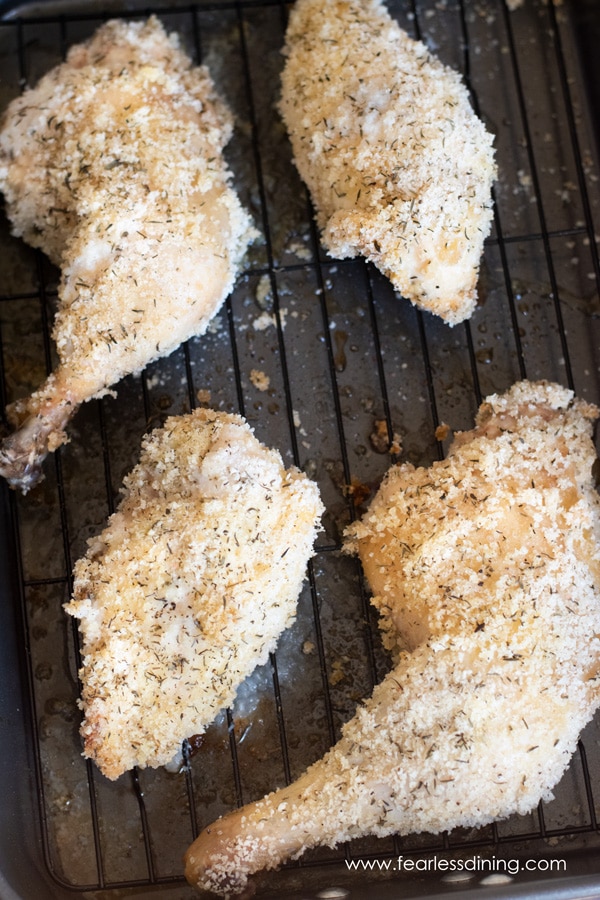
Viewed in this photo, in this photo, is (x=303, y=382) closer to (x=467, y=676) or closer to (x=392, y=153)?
(x=392, y=153)

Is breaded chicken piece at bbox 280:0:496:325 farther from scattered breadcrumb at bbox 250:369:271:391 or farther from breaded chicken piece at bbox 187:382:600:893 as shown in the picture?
breaded chicken piece at bbox 187:382:600:893

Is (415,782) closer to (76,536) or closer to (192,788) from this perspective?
(192,788)

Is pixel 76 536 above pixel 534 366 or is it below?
below

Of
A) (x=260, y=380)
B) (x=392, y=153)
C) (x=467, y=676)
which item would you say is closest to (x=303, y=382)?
(x=260, y=380)

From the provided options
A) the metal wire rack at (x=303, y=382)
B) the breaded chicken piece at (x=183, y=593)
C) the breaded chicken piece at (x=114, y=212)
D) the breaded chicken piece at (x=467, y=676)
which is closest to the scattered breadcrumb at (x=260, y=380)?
the metal wire rack at (x=303, y=382)

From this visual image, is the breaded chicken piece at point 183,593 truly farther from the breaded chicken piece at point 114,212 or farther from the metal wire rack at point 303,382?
the breaded chicken piece at point 114,212

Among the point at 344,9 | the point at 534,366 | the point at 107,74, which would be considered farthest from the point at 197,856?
the point at 344,9
